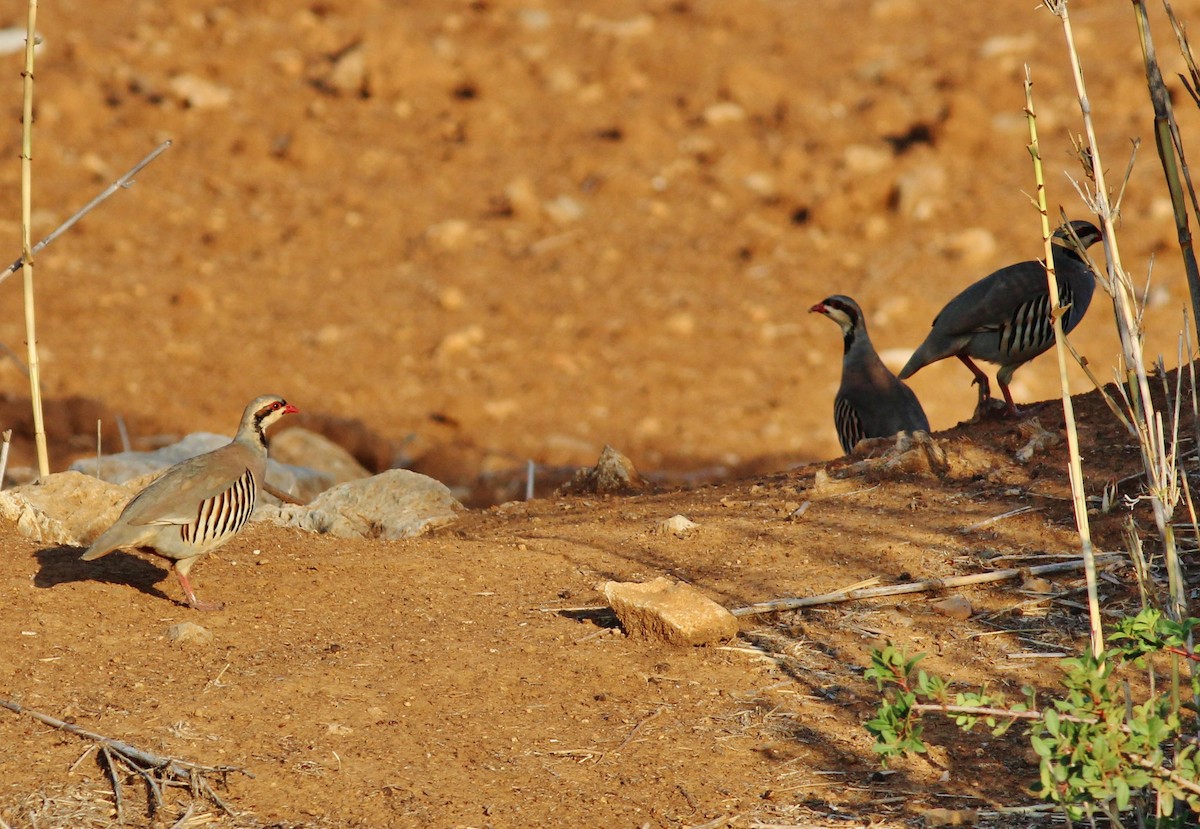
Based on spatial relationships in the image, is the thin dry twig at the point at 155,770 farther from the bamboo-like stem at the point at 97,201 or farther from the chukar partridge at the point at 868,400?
the chukar partridge at the point at 868,400

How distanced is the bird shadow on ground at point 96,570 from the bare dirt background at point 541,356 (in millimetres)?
20

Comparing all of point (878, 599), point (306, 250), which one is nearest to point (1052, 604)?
point (878, 599)

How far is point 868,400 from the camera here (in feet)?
21.1

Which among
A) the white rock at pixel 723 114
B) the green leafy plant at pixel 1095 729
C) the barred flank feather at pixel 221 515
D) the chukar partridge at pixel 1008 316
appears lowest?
the green leafy plant at pixel 1095 729

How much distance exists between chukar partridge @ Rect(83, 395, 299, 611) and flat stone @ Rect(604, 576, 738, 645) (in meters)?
1.25

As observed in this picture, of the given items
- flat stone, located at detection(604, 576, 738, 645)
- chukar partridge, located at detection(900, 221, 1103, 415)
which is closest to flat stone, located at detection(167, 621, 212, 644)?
flat stone, located at detection(604, 576, 738, 645)

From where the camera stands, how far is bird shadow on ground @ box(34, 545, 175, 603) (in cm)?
438

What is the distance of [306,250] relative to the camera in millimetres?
11562

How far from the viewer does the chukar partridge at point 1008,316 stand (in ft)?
19.1

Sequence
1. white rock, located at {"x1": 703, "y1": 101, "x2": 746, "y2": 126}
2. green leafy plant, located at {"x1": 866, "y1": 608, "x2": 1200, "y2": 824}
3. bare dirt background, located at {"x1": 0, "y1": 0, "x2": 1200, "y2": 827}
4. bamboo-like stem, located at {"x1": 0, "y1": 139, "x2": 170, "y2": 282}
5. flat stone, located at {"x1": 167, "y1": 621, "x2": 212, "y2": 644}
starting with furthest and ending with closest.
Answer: white rock, located at {"x1": 703, "y1": 101, "x2": 746, "y2": 126} → bamboo-like stem, located at {"x1": 0, "y1": 139, "x2": 170, "y2": 282} → flat stone, located at {"x1": 167, "y1": 621, "x2": 212, "y2": 644} → bare dirt background, located at {"x1": 0, "y1": 0, "x2": 1200, "y2": 827} → green leafy plant, located at {"x1": 866, "y1": 608, "x2": 1200, "y2": 824}

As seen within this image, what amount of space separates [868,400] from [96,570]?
3397 millimetres

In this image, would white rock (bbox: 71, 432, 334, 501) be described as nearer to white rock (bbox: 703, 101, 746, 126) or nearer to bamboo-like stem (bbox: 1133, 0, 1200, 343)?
bamboo-like stem (bbox: 1133, 0, 1200, 343)

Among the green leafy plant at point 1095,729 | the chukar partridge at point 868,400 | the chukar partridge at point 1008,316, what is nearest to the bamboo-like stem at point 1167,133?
the green leafy plant at point 1095,729

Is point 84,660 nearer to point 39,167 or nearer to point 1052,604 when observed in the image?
point 1052,604
